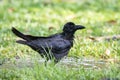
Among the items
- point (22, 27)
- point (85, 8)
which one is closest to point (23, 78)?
point (22, 27)

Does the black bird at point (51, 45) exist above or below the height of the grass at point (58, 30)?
above

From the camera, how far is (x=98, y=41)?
31.2ft

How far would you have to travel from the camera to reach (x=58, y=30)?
1114 centimetres

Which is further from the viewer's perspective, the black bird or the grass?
the black bird

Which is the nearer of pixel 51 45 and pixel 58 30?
pixel 51 45

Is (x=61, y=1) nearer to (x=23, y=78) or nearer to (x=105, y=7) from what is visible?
(x=105, y=7)

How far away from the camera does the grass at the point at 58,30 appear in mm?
6293

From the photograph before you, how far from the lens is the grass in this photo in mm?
6293

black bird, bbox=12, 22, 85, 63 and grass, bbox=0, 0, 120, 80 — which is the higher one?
black bird, bbox=12, 22, 85, 63

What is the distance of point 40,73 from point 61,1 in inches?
410

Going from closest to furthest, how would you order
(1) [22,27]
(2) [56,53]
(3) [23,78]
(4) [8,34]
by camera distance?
(3) [23,78]
(2) [56,53]
(4) [8,34]
(1) [22,27]

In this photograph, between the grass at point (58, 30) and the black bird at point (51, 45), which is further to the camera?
the black bird at point (51, 45)

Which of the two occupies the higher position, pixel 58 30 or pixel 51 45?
pixel 51 45

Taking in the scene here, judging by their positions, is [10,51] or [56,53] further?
[10,51]
